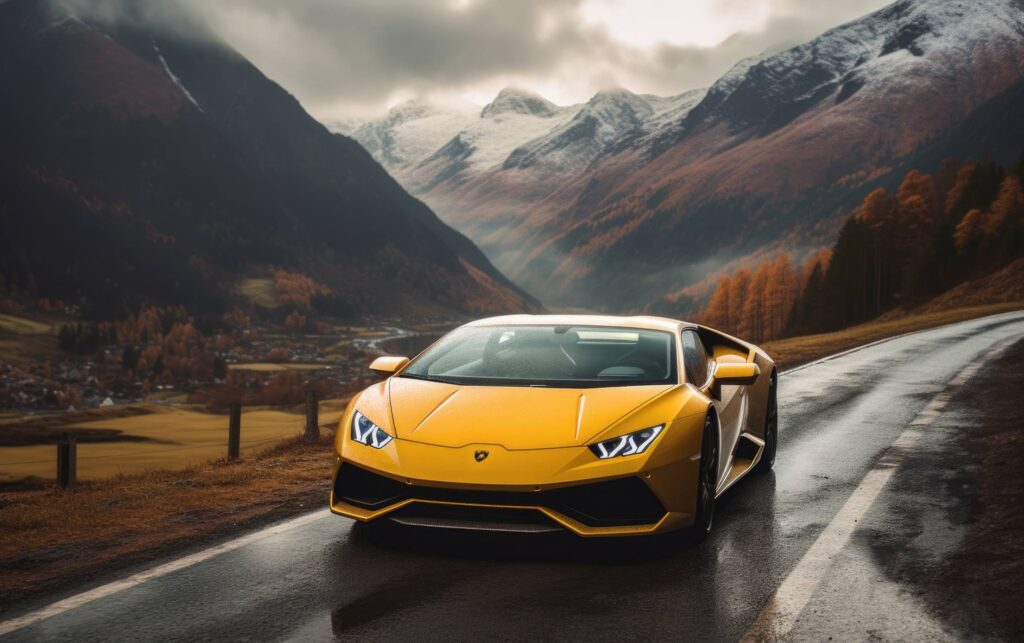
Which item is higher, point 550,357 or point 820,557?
point 550,357

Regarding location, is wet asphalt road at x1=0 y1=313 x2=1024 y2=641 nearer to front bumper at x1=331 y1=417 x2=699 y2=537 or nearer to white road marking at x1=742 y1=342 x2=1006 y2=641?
white road marking at x1=742 y1=342 x2=1006 y2=641

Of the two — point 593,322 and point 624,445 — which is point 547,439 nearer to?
point 624,445

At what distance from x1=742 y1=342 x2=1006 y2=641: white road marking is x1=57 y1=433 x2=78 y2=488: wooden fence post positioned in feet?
21.3

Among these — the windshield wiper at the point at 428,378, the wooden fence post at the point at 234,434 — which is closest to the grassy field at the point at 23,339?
the wooden fence post at the point at 234,434

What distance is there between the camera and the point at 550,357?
5.82 meters

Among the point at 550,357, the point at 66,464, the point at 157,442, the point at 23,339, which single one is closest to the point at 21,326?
the point at 23,339

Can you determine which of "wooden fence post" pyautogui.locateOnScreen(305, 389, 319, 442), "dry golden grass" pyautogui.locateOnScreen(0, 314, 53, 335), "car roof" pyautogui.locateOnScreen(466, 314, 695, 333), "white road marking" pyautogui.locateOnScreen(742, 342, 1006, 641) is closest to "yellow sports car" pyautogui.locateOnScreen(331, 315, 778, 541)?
"car roof" pyautogui.locateOnScreen(466, 314, 695, 333)

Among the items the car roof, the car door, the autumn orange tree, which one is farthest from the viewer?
the autumn orange tree

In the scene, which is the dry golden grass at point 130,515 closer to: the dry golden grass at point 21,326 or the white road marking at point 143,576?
the white road marking at point 143,576

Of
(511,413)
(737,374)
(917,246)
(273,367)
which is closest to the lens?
(511,413)

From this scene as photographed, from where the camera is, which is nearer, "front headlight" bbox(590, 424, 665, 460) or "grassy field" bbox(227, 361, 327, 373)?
"front headlight" bbox(590, 424, 665, 460)

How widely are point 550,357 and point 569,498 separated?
1484 mm

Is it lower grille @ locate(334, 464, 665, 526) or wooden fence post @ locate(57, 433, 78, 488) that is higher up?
lower grille @ locate(334, 464, 665, 526)

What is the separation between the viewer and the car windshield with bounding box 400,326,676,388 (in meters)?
5.49
